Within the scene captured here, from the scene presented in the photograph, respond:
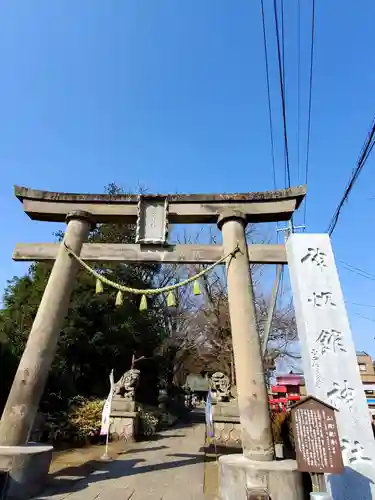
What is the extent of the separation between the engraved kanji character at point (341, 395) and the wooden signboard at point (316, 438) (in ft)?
2.15

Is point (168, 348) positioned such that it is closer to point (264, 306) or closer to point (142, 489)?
point (264, 306)

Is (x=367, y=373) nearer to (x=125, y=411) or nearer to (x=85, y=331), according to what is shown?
(x=125, y=411)

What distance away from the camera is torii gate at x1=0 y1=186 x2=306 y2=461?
5266 mm

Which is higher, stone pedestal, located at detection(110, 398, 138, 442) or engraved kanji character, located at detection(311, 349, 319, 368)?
engraved kanji character, located at detection(311, 349, 319, 368)

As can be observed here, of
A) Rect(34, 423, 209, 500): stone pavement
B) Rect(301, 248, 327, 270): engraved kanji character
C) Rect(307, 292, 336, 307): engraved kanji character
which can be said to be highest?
Rect(301, 248, 327, 270): engraved kanji character

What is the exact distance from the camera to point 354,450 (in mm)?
4398

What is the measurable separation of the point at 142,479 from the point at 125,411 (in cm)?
531

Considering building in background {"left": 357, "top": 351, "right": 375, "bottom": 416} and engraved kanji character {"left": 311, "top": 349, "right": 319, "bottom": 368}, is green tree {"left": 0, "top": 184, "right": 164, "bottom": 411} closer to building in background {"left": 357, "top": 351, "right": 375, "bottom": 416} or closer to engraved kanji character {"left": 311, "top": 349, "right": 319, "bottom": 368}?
engraved kanji character {"left": 311, "top": 349, "right": 319, "bottom": 368}

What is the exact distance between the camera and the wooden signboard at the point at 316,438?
12.4 ft

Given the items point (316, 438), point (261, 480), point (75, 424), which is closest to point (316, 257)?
point (316, 438)

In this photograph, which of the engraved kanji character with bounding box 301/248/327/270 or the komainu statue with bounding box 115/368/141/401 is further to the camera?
the komainu statue with bounding box 115/368/141/401

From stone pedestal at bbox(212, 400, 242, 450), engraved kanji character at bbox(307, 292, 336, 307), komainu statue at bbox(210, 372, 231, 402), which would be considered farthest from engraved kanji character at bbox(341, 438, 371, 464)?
komainu statue at bbox(210, 372, 231, 402)

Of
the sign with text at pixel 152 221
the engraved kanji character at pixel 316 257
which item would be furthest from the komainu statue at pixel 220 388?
the engraved kanji character at pixel 316 257

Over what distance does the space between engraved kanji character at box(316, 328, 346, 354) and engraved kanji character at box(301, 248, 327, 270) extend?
3.76ft
